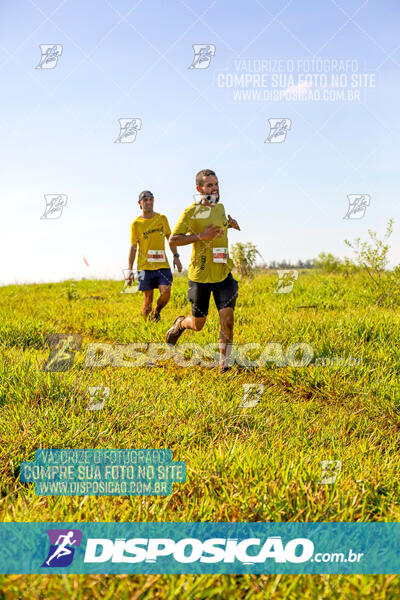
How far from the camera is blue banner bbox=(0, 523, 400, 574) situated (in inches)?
70.4

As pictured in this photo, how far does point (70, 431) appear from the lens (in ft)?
9.52

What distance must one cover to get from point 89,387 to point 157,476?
140 cm

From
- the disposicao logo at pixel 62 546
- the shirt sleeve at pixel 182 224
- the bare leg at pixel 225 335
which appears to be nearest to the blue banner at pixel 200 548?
the disposicao logo at pixel 62 546

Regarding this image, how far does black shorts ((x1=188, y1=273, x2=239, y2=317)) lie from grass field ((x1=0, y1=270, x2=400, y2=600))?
58cm

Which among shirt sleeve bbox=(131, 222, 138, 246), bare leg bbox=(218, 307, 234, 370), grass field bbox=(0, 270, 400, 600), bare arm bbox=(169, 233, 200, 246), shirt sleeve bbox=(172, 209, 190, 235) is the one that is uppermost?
shirt sleeve bbox=(131, 222, 138, 246)

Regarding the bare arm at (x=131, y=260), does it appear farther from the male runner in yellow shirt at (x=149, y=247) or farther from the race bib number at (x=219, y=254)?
the race bib number at (x=219, y=254)

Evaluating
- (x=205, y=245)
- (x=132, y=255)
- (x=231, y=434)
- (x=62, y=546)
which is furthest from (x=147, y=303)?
(x=62, y=546)

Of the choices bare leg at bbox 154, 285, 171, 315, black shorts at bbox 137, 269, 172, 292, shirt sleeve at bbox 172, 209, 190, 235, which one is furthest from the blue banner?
black shorts at bbox 137, 269, 172, 292

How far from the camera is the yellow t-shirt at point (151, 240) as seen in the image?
7.71m

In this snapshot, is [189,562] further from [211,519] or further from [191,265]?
[191,265]

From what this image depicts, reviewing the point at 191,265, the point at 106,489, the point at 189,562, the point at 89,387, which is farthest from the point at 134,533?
the point at 191,265

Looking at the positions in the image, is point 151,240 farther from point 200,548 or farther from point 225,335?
point 200,548

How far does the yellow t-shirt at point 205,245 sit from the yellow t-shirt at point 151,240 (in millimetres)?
2685

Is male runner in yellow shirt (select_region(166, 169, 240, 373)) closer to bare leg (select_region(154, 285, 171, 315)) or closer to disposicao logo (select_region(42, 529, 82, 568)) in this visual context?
bare leg (select_region(154, 285, 171, 315))
